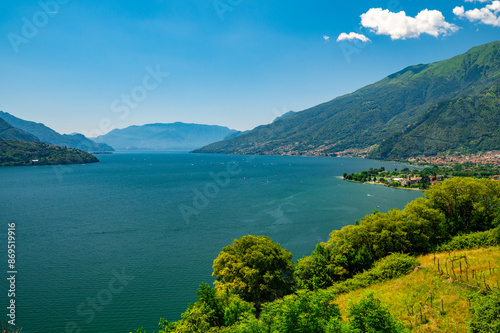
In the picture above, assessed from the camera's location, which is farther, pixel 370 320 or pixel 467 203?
pixel 467 203

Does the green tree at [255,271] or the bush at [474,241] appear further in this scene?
the bush at [474,241]

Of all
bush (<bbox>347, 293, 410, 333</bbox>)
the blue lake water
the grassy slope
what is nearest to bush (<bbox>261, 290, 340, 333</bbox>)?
bush (<bbox>347, 293, 410, 333</bbox>)

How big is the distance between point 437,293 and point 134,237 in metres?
49.5

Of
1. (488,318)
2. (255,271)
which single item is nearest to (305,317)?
(488,318)

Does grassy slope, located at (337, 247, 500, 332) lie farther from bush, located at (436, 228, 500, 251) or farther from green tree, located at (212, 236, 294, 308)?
green tree, located at (212, 236, 294, 308)

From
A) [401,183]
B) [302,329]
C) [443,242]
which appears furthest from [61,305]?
[401,183]

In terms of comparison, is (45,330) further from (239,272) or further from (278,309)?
(278,309)

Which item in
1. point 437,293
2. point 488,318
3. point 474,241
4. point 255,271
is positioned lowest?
point 474,241

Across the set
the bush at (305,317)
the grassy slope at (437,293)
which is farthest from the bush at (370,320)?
the grassy slope at (437,293)

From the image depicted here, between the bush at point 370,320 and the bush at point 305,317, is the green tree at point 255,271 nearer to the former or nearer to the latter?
the bush at point 305,317

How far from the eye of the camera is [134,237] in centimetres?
5234

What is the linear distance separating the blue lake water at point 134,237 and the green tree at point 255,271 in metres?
7.07

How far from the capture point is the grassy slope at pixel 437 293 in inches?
672

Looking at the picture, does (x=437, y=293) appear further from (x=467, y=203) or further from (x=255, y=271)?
(x=467, y=203)
